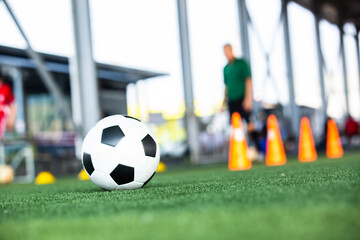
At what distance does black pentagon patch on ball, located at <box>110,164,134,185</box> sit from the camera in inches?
99.8

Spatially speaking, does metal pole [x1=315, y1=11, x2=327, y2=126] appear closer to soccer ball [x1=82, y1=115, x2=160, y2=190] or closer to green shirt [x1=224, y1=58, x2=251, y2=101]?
green shirt [x1=224, y1=58, x2=251, y2=101]

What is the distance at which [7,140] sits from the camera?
8852 mm

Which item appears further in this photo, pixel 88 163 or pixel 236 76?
pixel 236 76

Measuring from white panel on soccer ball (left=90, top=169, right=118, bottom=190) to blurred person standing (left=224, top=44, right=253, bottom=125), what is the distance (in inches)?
143

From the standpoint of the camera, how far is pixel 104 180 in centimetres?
260

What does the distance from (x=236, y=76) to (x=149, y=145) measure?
12.0 feet

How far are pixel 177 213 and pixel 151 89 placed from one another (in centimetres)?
1578

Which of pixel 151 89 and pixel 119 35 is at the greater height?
pixel 119 35

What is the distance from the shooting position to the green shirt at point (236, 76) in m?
6.05

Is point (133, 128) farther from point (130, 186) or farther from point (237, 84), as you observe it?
point (237, 84)

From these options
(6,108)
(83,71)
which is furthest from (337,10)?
(6,108)

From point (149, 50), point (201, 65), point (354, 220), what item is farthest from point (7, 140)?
point (354, 220)

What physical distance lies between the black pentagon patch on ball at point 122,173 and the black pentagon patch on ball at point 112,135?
146 millimetres

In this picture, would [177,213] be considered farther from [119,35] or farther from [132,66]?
[132,66]
